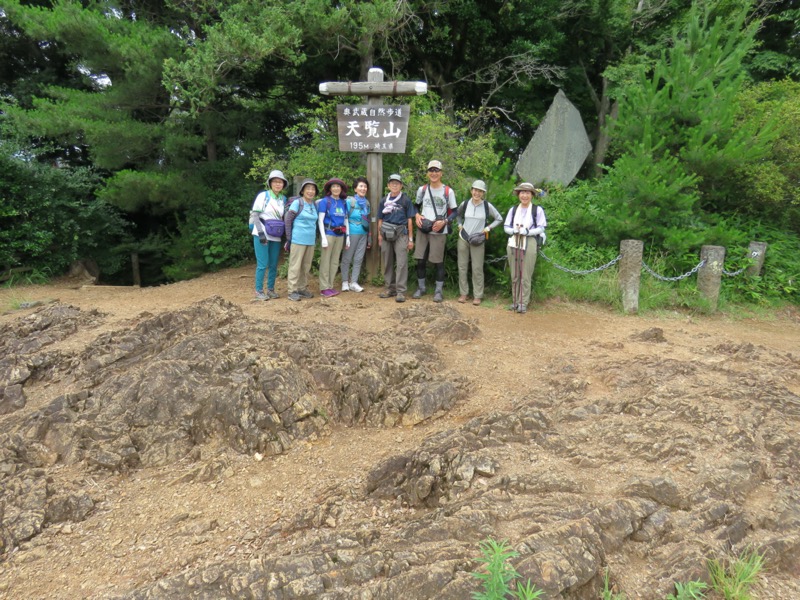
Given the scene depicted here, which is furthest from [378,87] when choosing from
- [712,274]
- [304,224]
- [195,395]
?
[712,274]

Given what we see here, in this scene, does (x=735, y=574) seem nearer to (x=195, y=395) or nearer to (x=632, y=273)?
(x=195, y=395)

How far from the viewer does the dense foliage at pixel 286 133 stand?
7.41 meters

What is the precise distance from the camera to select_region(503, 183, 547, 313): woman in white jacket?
236 inches

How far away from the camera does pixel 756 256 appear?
7.40 m

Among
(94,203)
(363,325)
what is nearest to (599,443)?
(363,325)

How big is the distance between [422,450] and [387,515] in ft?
1.61

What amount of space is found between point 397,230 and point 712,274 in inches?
170

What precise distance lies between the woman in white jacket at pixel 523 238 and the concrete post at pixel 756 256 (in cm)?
368

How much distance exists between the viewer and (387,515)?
2.63 meters

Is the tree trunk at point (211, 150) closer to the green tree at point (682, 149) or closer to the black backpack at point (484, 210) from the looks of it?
the black backpack at point (484, 210)

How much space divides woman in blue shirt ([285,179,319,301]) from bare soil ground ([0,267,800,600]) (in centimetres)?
42

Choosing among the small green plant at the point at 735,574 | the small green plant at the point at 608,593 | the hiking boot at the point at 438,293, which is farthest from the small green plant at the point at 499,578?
the hiking boot at the point at 438,293

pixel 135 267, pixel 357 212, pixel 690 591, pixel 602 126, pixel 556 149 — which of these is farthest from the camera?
pixel 602 126

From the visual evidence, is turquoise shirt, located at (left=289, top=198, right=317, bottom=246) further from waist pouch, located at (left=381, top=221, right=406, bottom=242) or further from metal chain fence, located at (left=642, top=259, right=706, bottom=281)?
metal chain fence, located at (left=642, top=259, right=706, bottom=281)
